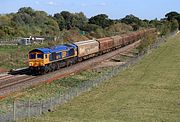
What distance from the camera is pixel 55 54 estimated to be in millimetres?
54906

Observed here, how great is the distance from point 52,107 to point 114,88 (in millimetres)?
11897

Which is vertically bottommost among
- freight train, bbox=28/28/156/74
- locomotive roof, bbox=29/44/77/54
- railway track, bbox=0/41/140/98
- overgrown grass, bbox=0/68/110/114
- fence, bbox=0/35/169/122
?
overgrown grass, bbox=0/68/110/114

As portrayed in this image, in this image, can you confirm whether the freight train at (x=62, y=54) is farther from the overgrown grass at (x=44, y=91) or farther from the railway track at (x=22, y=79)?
the overgrown grass at (x=44, y=91)

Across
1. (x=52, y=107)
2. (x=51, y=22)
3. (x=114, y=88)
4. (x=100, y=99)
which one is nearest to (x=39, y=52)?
(x=114, y=88)

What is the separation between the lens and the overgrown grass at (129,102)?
26.4m

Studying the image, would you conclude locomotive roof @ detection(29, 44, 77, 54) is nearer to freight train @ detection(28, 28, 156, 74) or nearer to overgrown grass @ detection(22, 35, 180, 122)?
freight train @ detection(28, 28, 156, 74)

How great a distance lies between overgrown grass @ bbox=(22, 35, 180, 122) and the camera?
86.5 ft

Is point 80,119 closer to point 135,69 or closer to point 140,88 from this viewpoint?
point 140,88

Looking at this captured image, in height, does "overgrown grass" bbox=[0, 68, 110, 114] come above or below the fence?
below

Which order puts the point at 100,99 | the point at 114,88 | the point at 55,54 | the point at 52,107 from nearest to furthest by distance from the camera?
the point at 52,107 < the point at 100,99 < the point at 114,88 < the point at 55,54

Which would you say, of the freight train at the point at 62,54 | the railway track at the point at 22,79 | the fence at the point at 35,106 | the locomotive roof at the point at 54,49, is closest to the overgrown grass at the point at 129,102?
the fence at the point at 35,106

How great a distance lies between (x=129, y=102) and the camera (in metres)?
32.6

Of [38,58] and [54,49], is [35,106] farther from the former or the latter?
[54,49]

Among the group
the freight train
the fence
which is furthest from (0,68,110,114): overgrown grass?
the freight train
